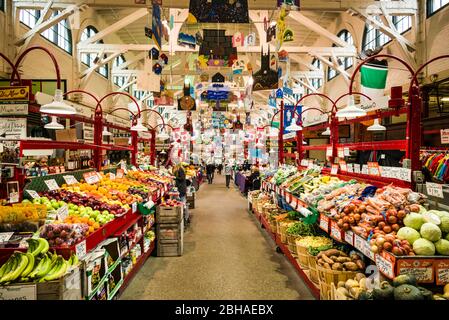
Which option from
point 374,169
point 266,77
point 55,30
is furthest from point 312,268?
point 55,30

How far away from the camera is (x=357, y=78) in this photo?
12.1m

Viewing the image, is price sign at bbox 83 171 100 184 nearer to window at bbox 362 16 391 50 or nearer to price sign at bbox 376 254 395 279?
price sign at bbox 376 254 395 279

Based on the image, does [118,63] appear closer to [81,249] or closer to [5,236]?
[5,236]

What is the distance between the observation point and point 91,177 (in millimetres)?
5590

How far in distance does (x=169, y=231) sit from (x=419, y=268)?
4.50 metres

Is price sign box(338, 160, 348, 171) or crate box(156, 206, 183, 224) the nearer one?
price sign box(338, 160, 348, 171)

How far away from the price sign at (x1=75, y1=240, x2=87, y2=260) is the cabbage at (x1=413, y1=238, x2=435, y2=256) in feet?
9.61

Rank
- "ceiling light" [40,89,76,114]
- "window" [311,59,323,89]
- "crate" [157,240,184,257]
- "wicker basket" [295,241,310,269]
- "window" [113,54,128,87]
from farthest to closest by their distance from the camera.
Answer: "window" [113,54,128,87]
"window" [311,59,323,89]
"crate" [157,240,184,257]
"wicker basket" [295,241,310,269]
"ceiling light" [40,89,76,114]

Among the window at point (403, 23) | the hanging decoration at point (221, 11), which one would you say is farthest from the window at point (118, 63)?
the window at point (403, 23)

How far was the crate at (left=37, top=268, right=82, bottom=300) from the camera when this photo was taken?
224 cm

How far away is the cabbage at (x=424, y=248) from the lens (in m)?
2.52

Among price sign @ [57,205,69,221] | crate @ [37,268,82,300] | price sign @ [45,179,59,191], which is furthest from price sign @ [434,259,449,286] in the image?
price sign @ [45,179,59,191]

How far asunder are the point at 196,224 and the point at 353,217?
6.01 m

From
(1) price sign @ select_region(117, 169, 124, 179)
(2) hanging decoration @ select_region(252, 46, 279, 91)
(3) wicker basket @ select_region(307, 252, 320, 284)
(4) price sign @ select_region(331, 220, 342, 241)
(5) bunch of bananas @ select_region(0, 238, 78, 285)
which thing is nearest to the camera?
(5) bunch of bananas @ select_region(0, 238, 78, 285)
